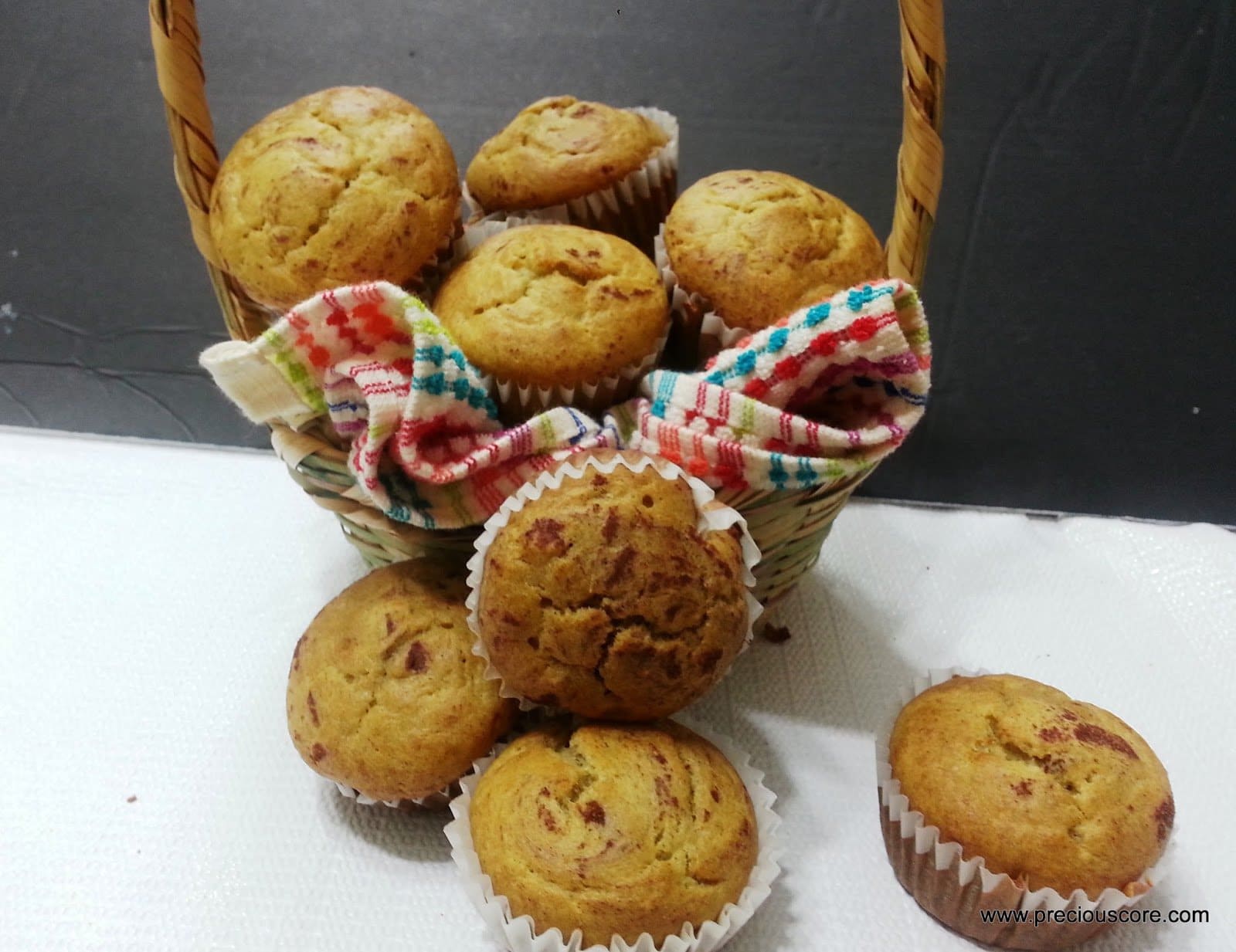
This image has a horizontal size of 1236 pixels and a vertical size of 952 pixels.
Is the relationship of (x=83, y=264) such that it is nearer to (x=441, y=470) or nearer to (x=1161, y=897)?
(x=441, y=470)

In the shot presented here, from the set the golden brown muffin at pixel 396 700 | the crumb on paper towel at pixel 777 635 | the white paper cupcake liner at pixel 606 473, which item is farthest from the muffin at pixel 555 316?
the crumb on paper towel at pixel 777 635

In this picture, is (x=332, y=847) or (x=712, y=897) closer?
(x=712, y=897)

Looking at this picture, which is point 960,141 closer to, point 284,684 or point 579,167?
point 579,167

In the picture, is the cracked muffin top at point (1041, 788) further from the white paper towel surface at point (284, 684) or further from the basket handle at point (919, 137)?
the basket handle at point (919, 137)

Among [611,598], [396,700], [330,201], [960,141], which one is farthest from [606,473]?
[960,141]

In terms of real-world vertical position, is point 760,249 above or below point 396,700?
above

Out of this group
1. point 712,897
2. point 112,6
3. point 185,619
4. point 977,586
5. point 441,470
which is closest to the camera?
point 712,897

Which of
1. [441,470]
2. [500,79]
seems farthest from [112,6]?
[441,470]

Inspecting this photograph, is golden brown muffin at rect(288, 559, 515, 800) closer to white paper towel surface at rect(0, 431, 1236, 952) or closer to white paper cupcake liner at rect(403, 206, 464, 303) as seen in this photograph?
white paper towel surface at rect(0, 431, 1236, 952)
